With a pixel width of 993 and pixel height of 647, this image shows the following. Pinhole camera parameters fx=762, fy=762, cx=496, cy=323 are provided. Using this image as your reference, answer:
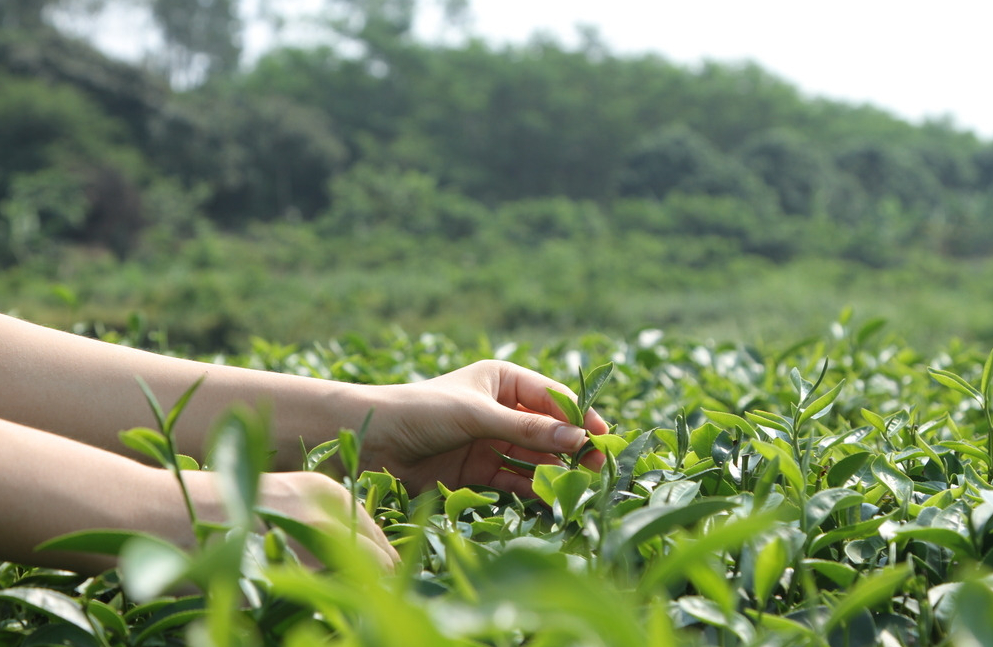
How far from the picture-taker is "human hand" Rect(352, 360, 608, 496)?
2.66 feet

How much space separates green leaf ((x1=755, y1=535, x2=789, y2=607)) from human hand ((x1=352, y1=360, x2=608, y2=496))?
0.33 m

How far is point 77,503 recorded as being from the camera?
0.56 m

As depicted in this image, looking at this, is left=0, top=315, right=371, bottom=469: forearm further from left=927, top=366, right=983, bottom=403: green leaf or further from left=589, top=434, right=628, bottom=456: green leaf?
left=927, top=366, right=983, bottom=403: green leaf

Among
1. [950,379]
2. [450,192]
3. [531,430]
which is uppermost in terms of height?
[950,379]

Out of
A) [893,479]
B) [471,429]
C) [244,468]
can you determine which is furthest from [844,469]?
[244,468]

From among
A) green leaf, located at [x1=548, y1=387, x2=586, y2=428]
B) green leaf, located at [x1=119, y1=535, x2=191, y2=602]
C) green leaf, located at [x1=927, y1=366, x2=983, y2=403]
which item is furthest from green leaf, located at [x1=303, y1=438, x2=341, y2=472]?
green leaf, located at [x1=927, y1=366, x2=983, y2=403]

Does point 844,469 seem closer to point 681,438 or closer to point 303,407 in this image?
point 681,438

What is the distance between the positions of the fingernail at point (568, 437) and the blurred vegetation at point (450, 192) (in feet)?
3.07

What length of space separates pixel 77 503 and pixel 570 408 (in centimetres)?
44

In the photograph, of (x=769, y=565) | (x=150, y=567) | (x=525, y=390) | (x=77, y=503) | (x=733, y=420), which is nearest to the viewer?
(x=150, y=567)

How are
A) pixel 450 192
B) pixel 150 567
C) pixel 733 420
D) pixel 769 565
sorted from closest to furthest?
pixel 150 567, pixel 769 565, pixel 733 420, pixel 450 192

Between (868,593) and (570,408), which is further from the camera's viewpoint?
(570,408)

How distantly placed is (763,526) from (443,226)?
16.0 metres

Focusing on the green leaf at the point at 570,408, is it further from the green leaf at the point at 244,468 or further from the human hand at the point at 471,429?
the green leaf at the point at 244,468
